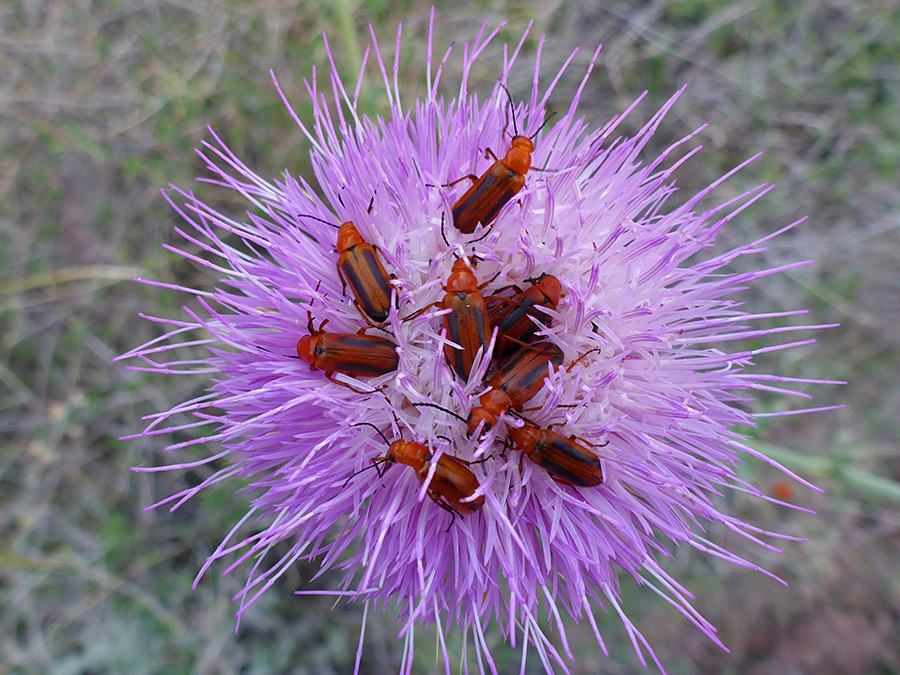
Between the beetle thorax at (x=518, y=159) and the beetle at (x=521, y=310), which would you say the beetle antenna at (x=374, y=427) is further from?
the beetle thorax at (x=518, y=159)

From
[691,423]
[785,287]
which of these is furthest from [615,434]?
[785,287]

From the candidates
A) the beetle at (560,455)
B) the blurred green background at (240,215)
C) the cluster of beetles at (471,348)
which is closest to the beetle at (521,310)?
the cluster of beetles at (471,348)

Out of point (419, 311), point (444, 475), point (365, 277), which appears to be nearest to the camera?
point (444, 475)

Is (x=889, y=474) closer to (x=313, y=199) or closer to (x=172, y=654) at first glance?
(x=313, y=199)

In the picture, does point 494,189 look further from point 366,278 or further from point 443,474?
point 443,474

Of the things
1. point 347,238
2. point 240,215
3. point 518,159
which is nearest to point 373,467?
point 347,238
